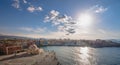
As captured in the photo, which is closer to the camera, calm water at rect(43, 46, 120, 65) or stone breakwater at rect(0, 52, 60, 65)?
stone breakwater at rect(0, 52, 60, 65)

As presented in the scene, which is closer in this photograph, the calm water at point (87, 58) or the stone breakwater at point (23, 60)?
the stone breakwater at point (23, 60)

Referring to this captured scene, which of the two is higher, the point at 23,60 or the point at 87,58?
the point at 23,60

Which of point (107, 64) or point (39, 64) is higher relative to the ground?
point (39, 64)

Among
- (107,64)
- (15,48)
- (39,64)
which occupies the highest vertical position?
(15,48)

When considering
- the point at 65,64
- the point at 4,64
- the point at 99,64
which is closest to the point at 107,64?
the point at 99,64

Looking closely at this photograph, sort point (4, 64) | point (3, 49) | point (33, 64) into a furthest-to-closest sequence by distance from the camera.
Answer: point (3, 49)
point (33, 64)
point (4, 64)

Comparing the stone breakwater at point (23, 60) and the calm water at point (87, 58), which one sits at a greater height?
the stone breakwater at point (23, 60)

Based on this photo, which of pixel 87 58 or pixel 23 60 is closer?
pixel 23 60

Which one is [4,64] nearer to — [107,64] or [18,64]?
[18,64]

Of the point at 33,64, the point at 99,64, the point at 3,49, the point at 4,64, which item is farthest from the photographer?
the point at 99,64

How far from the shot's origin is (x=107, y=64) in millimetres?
58562

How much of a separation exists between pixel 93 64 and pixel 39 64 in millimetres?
34506

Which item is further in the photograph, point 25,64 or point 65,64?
point 65,64

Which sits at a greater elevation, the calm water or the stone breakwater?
the stone breakwater
